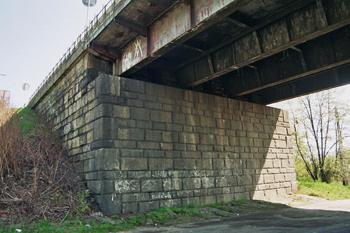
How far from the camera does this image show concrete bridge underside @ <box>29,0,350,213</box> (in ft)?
27.9

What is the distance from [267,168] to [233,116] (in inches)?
122

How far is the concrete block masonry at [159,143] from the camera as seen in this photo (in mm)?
8945

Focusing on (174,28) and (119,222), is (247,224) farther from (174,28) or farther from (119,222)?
(174,28)

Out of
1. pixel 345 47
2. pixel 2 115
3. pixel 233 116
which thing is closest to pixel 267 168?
pixel 233 116

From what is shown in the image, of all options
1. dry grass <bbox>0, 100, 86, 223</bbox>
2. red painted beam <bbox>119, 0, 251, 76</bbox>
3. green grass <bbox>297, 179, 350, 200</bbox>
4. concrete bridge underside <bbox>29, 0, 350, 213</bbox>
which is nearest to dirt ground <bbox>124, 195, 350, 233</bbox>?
concrete bridge underside <bbox>29, 0, 350, 213</bbox>

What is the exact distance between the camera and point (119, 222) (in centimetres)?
776

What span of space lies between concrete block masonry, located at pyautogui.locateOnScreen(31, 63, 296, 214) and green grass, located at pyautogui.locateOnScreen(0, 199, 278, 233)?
46 cm

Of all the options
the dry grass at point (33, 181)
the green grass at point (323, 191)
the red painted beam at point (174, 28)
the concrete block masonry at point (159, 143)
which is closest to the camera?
the red painted beam at point (174, 28)

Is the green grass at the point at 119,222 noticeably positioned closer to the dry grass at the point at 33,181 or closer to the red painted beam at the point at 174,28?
the dry grass at the point at 33,181

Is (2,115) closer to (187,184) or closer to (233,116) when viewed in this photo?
(187,184)

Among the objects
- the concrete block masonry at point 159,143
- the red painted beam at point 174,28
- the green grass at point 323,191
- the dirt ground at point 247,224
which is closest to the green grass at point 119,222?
the dirt ground at point 247,224

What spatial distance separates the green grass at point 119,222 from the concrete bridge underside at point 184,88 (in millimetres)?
466

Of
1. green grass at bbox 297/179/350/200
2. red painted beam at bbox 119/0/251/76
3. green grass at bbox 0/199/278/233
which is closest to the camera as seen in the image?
green grass at bbox 0/199/278/233

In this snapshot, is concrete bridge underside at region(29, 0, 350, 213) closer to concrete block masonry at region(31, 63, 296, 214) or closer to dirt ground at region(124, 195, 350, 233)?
concrete block masonry at region(31, 63, 296, 214)
